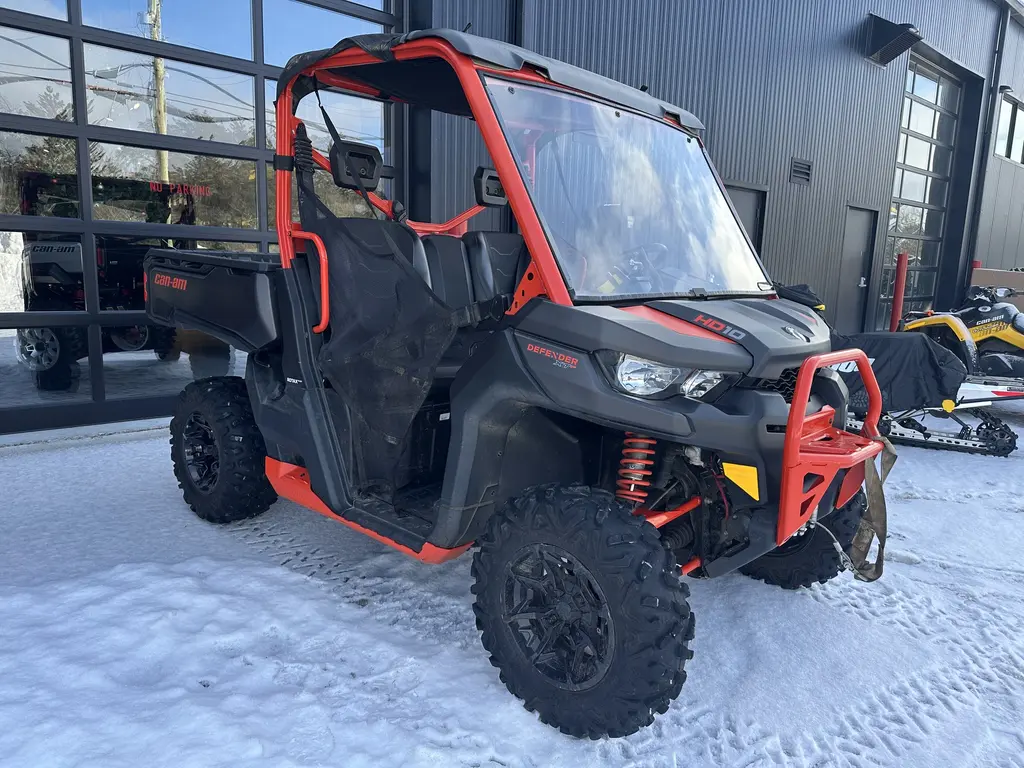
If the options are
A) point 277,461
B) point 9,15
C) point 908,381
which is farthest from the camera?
point 908,381

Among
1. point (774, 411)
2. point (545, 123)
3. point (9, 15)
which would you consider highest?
point (9, 15)

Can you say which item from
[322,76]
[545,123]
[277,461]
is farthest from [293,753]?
[322,76]

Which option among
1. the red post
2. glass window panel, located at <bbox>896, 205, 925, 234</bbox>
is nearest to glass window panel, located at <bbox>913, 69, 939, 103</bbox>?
glass window panel, located at <bbox>896, 205, 925, 234</bbox>

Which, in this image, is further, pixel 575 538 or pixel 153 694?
pixel 153 694

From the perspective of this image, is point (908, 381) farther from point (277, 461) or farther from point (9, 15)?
point (9, 15)

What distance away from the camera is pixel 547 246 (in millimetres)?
2279

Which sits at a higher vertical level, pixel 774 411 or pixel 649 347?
pixel 649 347

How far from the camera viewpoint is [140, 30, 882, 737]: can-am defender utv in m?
2.12

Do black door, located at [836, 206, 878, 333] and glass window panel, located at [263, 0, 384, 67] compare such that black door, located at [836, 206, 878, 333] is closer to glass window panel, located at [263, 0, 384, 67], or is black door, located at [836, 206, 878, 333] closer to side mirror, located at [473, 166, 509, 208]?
glass window panel, located at [263, 0, 384, 67]

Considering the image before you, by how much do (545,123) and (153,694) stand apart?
2.33 metres

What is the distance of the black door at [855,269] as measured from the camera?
480 inches

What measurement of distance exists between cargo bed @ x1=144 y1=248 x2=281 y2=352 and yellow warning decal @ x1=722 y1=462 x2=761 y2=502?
2089 millimetres

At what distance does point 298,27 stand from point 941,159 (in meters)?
13.8

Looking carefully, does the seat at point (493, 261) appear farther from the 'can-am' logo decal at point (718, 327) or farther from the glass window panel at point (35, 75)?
the glass window panel at point (35, 75)
